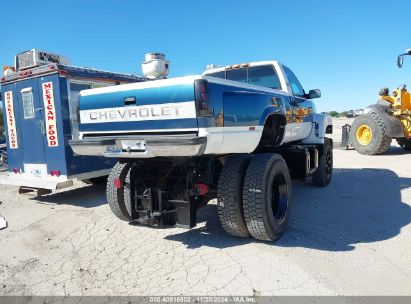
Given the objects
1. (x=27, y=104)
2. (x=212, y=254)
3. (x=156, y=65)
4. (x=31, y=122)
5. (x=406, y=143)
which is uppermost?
(x=156, y=65)

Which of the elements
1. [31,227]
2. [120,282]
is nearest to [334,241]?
[120,282]

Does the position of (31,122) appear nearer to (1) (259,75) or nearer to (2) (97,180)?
(2) (97,180)

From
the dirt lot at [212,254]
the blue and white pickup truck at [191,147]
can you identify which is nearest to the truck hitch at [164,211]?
the blue and white pickup truck at [191,147]

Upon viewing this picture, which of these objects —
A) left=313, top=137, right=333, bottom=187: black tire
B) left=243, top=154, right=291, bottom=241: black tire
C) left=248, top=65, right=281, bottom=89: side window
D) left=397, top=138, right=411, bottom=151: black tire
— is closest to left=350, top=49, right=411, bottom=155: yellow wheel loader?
left=397, top=138, right=411, bottom=151: black tire

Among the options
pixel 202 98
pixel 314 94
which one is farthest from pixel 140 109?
pixel 314 94

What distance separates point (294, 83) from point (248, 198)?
3.00 m

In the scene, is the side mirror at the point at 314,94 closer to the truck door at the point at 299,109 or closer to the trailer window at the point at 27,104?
the truck door at the point at 299,109

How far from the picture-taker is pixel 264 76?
5820 millimetres

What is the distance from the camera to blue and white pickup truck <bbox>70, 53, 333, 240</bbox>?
3.35 m

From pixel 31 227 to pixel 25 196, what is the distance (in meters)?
2.67

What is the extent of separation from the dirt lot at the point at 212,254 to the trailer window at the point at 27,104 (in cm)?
213

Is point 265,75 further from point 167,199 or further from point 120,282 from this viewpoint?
point 120,282

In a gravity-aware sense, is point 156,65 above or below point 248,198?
above

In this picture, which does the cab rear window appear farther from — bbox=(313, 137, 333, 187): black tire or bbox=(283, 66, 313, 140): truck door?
bbox=(313, 137, 333, 187): black tire
